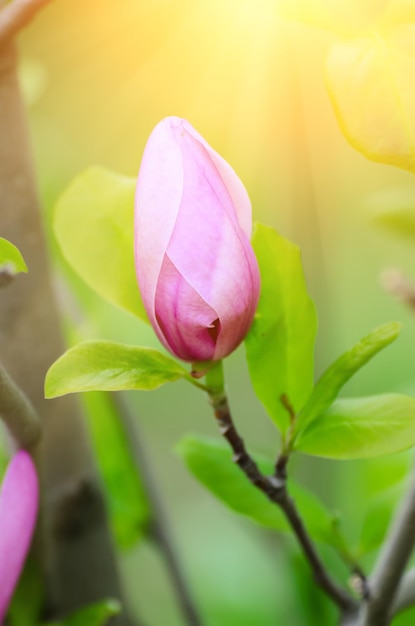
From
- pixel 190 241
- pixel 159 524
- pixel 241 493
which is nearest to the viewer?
pixel 190 241

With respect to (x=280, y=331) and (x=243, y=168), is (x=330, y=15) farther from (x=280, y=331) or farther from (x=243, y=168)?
(x=243, y=168)

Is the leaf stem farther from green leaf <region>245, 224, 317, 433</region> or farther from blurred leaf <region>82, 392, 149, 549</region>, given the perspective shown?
blurred leaf <region>82, 392, 149, 549</region>

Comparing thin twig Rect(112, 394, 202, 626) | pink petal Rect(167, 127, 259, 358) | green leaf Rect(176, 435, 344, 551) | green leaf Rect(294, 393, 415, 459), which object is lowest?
thin twig Rect(112, 394, 202, 626)

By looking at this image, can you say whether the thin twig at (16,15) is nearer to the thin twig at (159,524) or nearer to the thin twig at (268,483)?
the thin twig at (268,483)

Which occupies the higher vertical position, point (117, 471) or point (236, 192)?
point (236, 192)

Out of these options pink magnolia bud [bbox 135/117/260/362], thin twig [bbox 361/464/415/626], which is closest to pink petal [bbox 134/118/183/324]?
pink magnolia bud [bbox 135/117/260/362]

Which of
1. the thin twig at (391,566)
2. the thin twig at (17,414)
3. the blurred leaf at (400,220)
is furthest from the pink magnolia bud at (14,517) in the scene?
the blurred leaf at (400,220)

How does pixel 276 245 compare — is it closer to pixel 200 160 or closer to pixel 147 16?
pixel 200 160

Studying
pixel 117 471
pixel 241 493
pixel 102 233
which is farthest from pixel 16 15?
pixel 117 471
